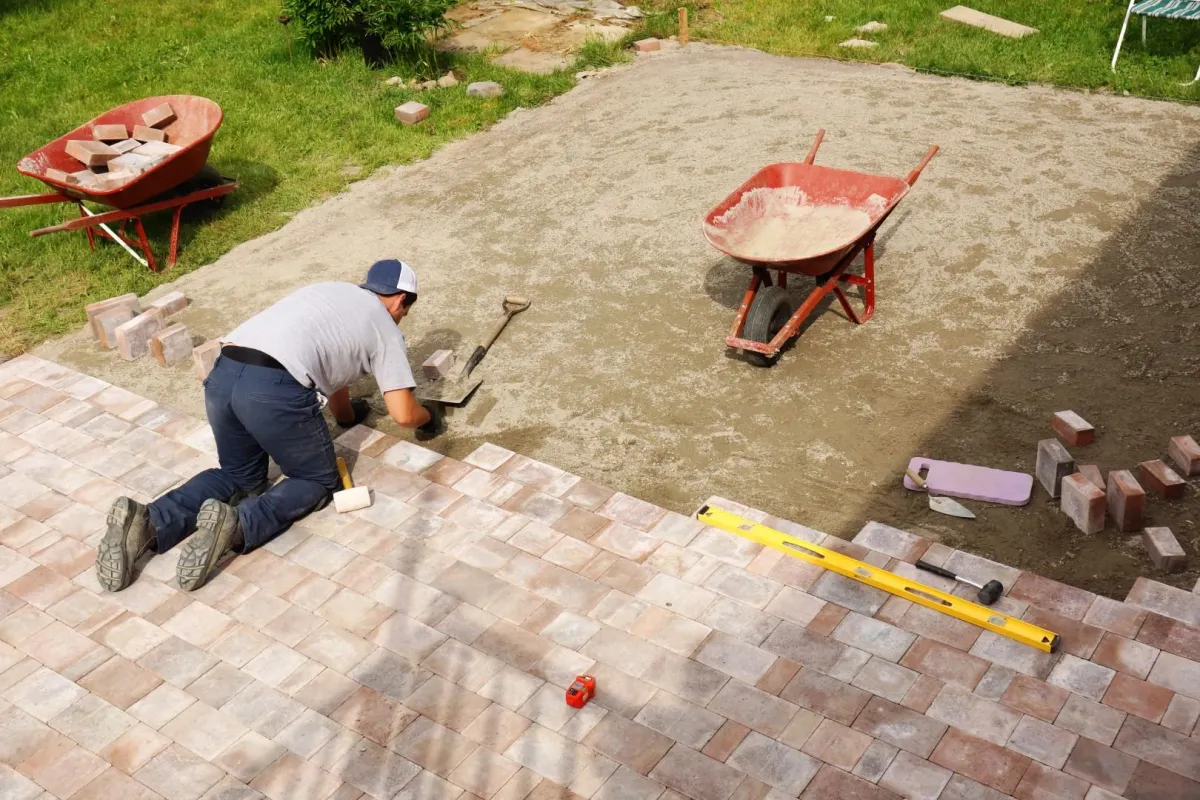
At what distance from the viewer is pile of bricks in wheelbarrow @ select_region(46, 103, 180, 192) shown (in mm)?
8312

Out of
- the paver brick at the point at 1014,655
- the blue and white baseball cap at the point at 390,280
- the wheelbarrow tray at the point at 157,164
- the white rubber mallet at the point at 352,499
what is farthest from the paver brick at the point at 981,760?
the wheelbarrow tray at the point at 157,164

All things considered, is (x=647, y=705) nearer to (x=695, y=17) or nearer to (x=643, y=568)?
(x=643, y=568)

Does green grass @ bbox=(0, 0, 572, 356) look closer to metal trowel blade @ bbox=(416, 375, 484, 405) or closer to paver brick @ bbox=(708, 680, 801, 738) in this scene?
metal trowel blade @ bbox=(416, 375, 484, 405)

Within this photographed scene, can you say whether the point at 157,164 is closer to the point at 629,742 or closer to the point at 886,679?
the point at 629,742

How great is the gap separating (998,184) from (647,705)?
598 cm

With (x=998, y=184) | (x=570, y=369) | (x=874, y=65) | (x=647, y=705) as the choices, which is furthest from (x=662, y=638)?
(x=874, y=65)

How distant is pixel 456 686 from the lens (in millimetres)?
4410

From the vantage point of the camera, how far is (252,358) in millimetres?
5148

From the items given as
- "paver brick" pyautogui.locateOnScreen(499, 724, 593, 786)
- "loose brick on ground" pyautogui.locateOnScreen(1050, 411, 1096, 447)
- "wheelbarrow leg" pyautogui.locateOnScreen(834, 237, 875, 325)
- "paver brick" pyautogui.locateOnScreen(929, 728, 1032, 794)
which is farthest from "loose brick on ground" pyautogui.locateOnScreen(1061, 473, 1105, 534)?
"paver brick" pyautogui.locateOnScreen(499, 724, 593, 786)

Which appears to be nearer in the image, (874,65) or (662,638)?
(662,638)

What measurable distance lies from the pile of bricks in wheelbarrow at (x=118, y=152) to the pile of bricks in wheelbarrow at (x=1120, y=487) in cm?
624

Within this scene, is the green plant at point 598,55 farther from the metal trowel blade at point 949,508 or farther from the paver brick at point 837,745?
the paver brick at point 837,745

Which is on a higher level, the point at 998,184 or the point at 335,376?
the point at 335,376

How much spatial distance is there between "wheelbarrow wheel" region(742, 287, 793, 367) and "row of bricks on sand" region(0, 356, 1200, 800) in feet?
5.40
